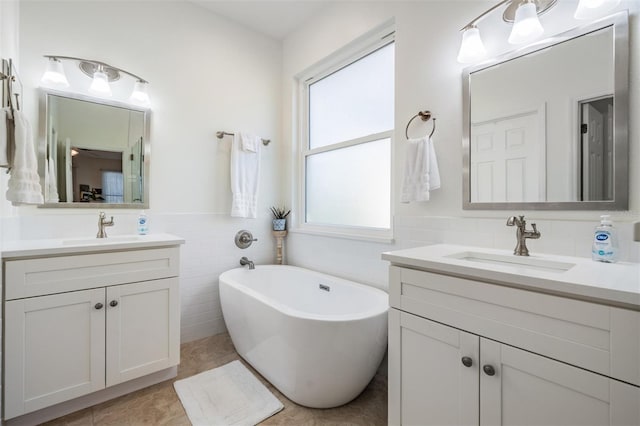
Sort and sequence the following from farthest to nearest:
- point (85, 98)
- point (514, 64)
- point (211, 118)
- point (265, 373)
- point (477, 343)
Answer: point (211, 118)
point (85, 98)
point (265, 373)
point (514, 64)
point (477, 343)

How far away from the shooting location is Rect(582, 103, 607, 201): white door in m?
1.17

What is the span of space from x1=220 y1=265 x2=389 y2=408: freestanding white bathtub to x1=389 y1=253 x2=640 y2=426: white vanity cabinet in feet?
0.77

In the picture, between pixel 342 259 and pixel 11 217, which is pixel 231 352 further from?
pixel 11 217

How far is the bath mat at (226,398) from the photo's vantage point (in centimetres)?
150

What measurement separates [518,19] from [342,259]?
172cm

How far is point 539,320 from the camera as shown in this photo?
0.88m

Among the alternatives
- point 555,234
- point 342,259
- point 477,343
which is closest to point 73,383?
point 342,259

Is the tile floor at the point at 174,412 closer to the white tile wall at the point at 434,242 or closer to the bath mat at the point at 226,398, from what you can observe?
the bath mat at the point at 226,398

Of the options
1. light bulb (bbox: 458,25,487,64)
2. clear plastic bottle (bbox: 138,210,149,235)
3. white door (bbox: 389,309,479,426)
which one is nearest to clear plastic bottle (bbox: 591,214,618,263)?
white door (bbox: 389,309,479,426)

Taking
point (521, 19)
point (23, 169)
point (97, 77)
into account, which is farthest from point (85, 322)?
point (521, 19)

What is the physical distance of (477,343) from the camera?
3.30ft

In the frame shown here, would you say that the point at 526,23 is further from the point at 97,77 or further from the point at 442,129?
the point at 97,77

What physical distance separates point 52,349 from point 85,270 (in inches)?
15.7

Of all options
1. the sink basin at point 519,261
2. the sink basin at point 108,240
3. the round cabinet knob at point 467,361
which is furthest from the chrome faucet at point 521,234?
the sink basin at point 108,240
